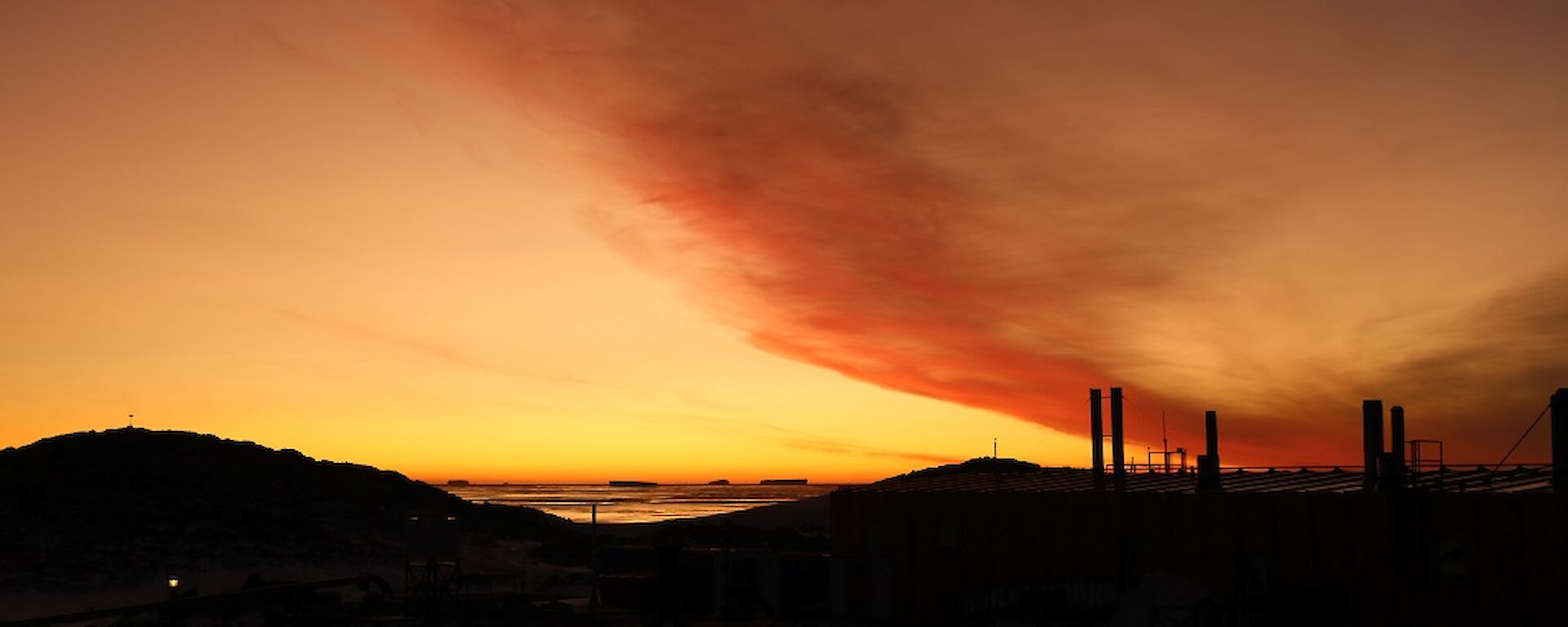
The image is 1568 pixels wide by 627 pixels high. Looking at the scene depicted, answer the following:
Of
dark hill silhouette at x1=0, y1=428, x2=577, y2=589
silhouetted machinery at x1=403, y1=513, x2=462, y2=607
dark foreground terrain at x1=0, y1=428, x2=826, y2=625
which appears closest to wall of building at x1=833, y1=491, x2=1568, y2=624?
dark foreground terrain at x1=0, y1=428, x2=826, y2=625

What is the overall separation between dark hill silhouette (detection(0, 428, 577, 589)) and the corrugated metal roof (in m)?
45.8

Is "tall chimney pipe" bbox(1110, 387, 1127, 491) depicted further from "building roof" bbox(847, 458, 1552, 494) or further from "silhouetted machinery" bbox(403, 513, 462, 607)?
"silhouetted machinery" bbox(403, 513, 462, 607)

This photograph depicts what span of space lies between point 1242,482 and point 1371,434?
4.50 metres

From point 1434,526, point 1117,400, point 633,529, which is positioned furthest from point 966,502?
point 633,529

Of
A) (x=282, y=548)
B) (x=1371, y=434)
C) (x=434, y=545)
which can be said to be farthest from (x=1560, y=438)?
A: (x=282, y=548)

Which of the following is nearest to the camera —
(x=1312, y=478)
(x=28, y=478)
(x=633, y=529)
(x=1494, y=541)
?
(x=1494, y=541)

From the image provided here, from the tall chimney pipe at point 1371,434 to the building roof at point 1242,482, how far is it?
2.11ft

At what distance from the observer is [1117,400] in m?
54.2

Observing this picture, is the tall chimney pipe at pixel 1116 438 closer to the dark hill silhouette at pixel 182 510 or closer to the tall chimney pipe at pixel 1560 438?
the tall chimney pipe at pixel 1560 438

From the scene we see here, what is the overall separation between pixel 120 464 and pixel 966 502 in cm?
7975

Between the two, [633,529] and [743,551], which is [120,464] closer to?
[633,529]

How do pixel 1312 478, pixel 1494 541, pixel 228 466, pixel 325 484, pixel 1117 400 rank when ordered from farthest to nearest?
pixel 325 484 < pixel 228 466 < pixel 1117 400 < pixel 1312 478 < pixel 1494 541

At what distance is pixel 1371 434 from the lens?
4616 centimetres

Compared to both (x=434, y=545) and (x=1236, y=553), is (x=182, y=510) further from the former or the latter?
(x=1236, y=553)
